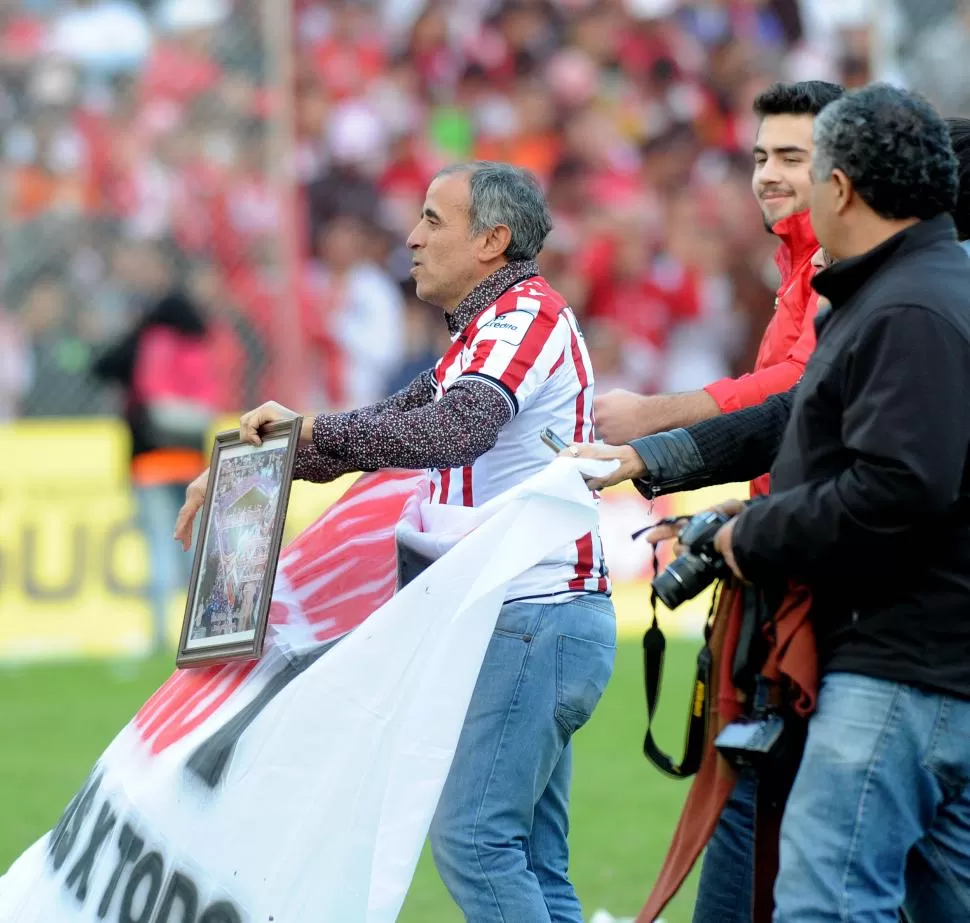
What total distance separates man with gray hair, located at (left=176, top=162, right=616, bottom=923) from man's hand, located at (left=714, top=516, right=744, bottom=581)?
0.65 metres

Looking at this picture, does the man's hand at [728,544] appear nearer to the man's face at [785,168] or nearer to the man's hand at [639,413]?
the man's hand at [639,413]

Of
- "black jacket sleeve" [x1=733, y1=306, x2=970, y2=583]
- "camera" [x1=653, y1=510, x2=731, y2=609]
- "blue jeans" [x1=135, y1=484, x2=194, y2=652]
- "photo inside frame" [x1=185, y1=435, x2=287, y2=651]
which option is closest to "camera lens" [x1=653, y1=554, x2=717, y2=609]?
"camera" [x1=653, y1=510, x2=731, y2=609]

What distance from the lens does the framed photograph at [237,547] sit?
380 cm

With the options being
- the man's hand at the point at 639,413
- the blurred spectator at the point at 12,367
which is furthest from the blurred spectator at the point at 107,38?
the man's hand at the point at 639,413

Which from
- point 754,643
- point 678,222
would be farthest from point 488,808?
point 678,222

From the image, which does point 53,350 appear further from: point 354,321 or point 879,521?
point 879,521

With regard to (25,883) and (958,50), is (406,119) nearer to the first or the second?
(958,50)

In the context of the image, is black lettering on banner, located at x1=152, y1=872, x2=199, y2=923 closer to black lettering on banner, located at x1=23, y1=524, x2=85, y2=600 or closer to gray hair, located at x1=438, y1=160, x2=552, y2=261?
gray hair, located at x1=438, y1=160, x2=552, y2=261

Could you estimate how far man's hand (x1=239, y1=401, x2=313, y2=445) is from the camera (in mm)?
3801

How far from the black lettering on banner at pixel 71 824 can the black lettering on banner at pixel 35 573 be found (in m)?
7.95

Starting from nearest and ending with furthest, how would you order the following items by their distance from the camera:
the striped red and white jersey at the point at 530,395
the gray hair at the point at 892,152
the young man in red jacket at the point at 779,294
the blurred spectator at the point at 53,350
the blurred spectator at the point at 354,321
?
1. the gray hair at the point at 892,152
2. the striped red and white jersey at the point at 530,395
3. the young man in red jacket at the point at 779,294
4. the blurred spectator at the point at 53,350
5. the blurred spectator at the point at 354,321

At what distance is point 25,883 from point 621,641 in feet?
27.7

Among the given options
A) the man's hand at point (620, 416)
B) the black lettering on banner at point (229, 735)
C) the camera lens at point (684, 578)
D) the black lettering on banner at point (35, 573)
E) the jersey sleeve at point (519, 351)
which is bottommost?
the black lettering on banner at point (35, 573)

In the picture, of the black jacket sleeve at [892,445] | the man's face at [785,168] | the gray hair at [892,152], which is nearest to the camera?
the black jacket sleeve at [892,445]
